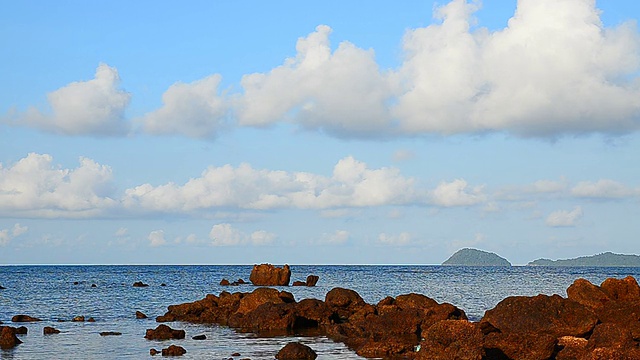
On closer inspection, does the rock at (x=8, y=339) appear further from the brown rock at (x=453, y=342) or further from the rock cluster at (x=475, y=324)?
the brown rock at (x=453, y=342)

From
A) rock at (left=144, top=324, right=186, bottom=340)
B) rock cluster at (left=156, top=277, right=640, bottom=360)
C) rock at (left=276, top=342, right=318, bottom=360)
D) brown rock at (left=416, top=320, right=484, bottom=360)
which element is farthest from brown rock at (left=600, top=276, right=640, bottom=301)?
rock at (left=144, top=324, right=186, bottom=340)

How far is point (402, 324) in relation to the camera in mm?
50188

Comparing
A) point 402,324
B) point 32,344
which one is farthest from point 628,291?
point 32,344

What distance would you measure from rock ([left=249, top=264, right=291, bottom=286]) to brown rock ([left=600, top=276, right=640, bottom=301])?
8094cm

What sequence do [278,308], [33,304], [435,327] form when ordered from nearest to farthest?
[435,327] < [278,308] < [33,304]

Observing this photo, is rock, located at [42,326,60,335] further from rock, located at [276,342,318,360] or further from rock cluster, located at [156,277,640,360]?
rock, located at [276,342,318,360]

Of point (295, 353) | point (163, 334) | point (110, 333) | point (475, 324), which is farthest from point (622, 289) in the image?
point (110, 333)

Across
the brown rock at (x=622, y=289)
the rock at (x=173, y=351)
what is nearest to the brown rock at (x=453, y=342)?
the rock at (x=173, y=351)

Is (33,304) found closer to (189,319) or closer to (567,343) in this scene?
(189,319)

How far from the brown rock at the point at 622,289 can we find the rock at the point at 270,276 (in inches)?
3187

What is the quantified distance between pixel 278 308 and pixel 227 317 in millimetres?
8875

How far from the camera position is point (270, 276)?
133500 mm

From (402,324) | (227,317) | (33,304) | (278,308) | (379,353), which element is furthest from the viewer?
(33,304)

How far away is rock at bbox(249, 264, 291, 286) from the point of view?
427 ft
